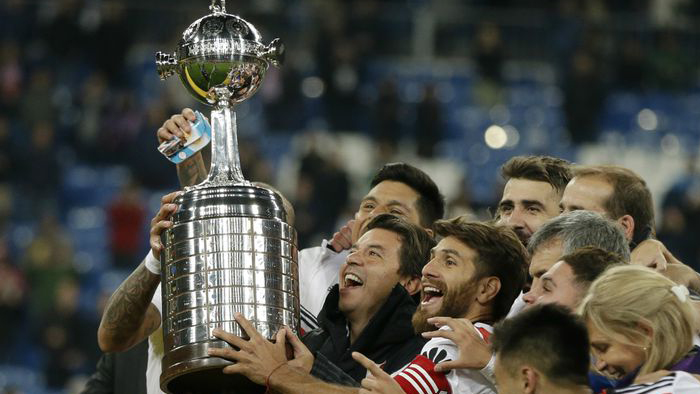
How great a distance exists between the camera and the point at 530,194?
584 centimetres

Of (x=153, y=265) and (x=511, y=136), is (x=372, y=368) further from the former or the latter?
(x=511, y=136)

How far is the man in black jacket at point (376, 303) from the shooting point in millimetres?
5133

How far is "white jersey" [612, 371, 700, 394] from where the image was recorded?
395 centimetres

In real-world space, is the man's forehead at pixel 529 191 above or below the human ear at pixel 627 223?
above

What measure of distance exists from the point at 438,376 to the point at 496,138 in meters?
10.6

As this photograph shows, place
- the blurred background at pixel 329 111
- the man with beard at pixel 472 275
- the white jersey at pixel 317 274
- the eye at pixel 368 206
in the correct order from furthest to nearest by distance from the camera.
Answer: the blurred background at pixel 329 111 → the eye at pixel 368 206 → the white jersey at pixel 317 274 → the man with beard at pixel 472 275

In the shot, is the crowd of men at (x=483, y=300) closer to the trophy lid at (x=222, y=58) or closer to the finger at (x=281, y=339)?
the finger at (x=281, y=339)

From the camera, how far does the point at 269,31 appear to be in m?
15.3

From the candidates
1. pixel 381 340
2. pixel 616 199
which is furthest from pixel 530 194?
pixel 381 340

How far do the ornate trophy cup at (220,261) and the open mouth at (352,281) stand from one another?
0.64 m

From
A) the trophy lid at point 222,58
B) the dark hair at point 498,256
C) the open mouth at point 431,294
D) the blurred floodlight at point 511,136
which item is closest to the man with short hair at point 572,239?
the dark hair at point 498,256

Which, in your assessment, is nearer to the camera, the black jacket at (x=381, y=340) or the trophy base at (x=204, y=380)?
the trophy base at (x=204, y=380)

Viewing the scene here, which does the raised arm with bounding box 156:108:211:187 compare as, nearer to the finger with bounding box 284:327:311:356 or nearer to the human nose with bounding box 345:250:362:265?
the human nose with bounding box 345:250:362:265

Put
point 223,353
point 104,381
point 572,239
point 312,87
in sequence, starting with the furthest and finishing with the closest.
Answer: point 312,87, point 104,381, point 572,239, point 223,353
